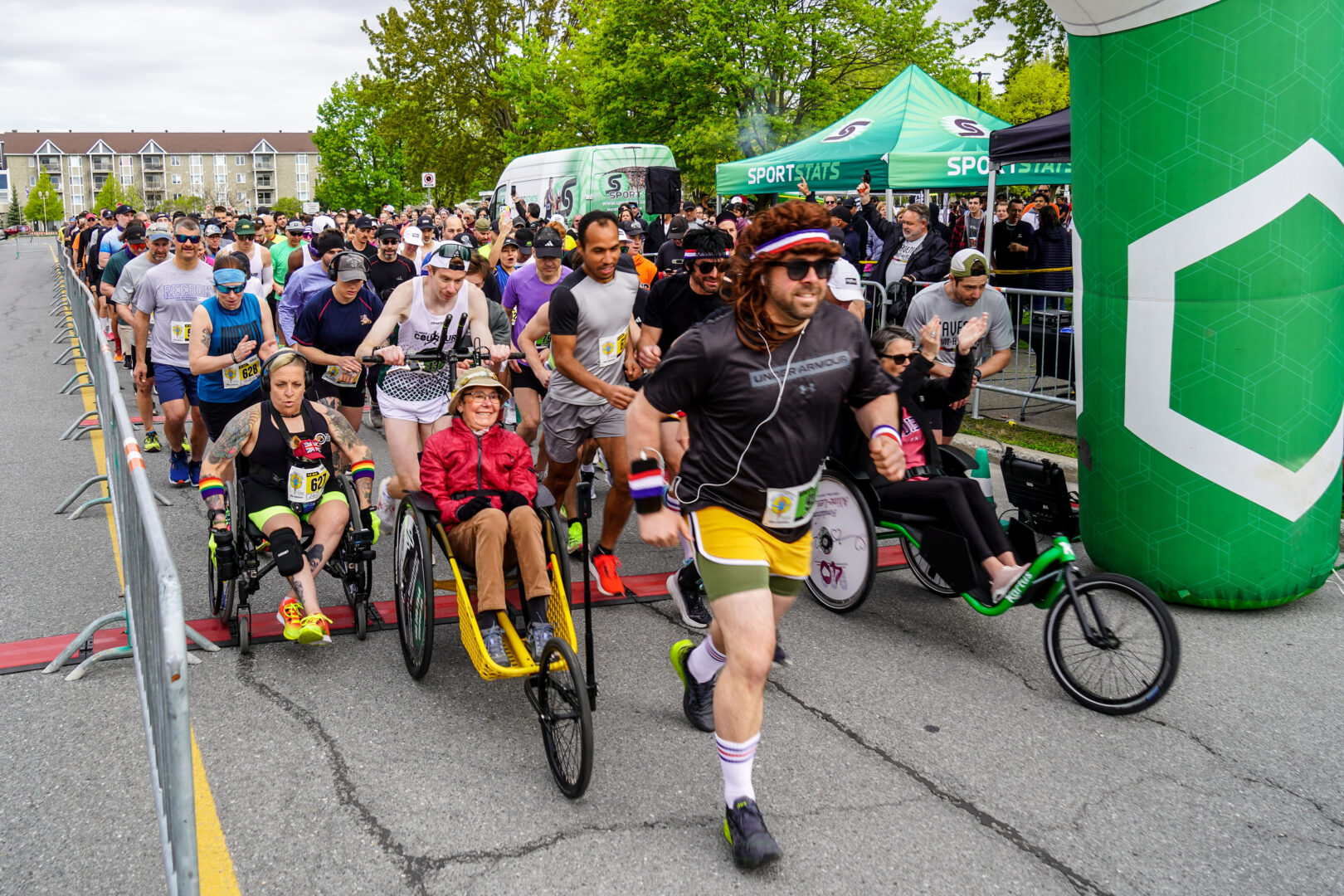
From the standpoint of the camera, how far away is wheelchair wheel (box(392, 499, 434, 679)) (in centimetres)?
458

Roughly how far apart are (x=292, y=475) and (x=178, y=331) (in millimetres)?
3834

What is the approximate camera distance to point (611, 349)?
623 centimetres

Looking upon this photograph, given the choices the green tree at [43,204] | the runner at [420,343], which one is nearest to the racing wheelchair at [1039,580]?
the runner at [420,343]

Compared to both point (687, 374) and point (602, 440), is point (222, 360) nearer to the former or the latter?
point (602, 440)

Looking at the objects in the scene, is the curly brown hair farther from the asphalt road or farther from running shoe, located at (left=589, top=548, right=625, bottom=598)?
running shoe, located at (left=589, top=548, right=625, bottom=598)

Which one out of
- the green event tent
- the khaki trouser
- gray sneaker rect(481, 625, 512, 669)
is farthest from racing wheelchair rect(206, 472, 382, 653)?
the green event tent

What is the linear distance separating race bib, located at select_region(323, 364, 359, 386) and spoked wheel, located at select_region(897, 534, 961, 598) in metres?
3.46

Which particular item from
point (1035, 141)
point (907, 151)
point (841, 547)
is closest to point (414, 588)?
point (841, 547)

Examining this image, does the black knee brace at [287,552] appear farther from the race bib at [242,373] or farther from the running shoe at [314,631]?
the race bib at [242,373]

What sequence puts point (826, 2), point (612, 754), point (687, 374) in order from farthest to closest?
point (826, 2)
point (612, 754)
point (687, 374)

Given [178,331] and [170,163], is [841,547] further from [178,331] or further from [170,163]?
[170,163]

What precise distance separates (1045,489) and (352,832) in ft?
14.0

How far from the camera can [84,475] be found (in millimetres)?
9078

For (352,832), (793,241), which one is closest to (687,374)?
(793,241)
